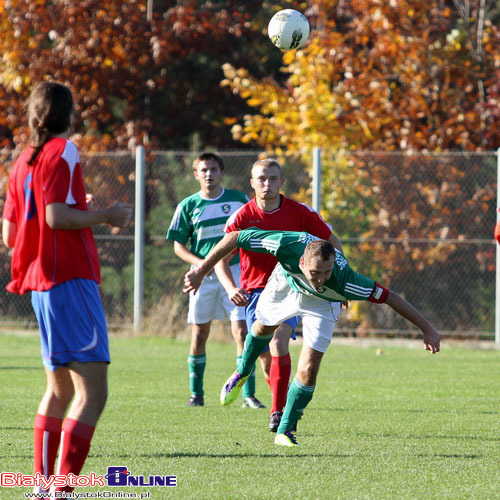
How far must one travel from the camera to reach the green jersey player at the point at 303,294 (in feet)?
20.1

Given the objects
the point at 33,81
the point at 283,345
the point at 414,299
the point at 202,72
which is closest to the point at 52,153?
the point at 283,345

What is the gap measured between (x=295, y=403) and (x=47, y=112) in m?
2.97

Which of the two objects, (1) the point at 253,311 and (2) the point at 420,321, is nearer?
(2) the point at 420,321

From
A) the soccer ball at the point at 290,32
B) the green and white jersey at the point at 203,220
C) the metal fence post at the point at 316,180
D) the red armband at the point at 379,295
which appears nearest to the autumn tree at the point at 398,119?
the metal fence post at the point at 316,180

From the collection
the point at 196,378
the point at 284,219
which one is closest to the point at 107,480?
the point at 284,219

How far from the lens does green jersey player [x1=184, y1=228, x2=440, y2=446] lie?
612 cm

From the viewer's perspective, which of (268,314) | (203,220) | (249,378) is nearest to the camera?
(268,314)

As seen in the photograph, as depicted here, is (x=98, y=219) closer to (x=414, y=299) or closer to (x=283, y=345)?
(x=283, y=345)

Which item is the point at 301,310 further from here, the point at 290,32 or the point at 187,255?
the point at 290,32

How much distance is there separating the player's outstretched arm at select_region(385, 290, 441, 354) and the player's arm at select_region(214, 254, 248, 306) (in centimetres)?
128

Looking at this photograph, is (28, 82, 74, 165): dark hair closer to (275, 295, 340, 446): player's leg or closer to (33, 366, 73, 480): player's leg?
(33, 366, 73, 480): player's leg

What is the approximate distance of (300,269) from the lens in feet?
21.1

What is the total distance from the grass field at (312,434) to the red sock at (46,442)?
0.51 meters

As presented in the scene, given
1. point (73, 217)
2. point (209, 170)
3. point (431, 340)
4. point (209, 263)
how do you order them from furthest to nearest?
point (209, 170)
point (209, 263)
point (431, 340)
point (73, 217)
